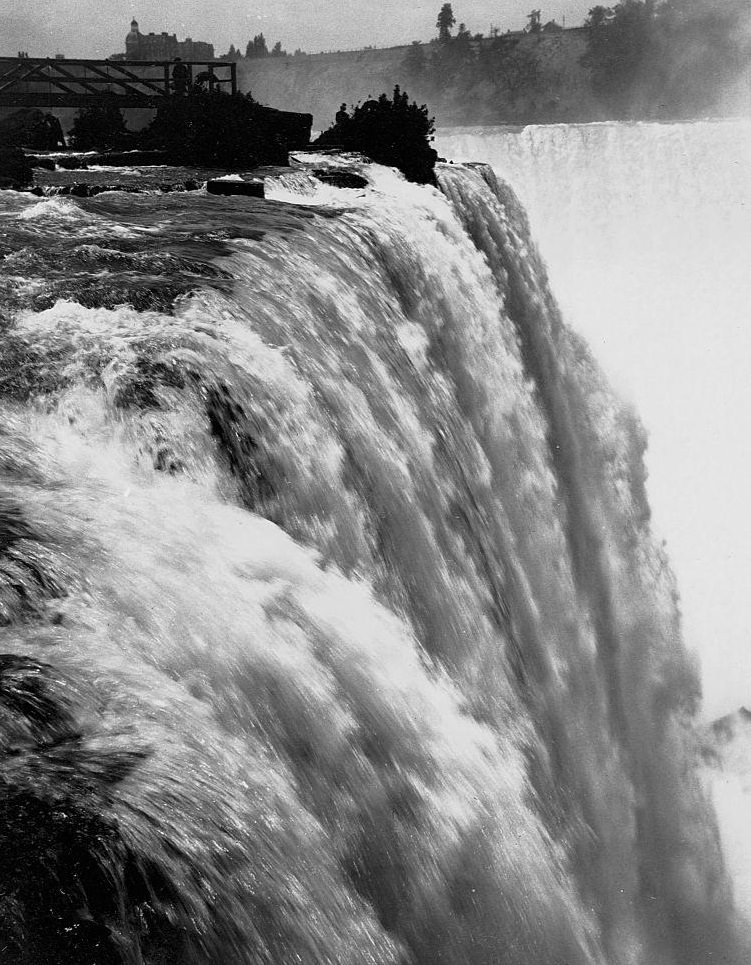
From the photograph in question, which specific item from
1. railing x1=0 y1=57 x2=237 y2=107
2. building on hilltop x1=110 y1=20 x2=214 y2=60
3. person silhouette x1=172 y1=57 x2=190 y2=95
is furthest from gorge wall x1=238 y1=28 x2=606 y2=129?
railing x1=0 y1=57 x2=237 y2=107

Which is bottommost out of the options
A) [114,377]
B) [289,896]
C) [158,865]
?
[289,896]

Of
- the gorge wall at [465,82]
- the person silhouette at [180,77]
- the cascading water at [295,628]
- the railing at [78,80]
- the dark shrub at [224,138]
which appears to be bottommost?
the cascading water at [295,628]

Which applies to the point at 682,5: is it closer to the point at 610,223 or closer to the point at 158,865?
the point at 610,223

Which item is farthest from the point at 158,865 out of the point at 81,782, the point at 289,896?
the point at 289,896

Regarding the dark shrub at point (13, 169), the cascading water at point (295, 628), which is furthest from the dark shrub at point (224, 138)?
the cascading water at point (295, 628)

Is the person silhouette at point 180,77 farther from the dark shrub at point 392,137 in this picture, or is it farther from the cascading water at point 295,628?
the cascading water at point 295,628

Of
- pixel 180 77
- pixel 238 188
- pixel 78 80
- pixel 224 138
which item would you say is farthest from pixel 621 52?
pixel 238 188

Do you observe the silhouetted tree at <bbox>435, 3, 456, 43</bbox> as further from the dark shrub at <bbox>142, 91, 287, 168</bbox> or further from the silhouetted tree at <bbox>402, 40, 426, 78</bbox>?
the dark shrub at <bbox>142, 91, 287, 168</bbox>

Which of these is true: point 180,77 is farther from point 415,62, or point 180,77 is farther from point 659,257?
point 415,62
